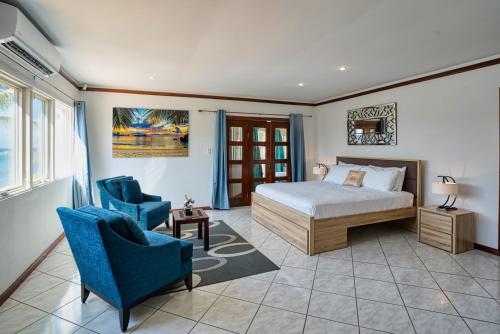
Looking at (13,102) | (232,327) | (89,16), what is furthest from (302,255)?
(13,102)

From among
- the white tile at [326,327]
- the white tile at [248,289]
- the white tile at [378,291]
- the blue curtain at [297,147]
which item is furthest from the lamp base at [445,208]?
the blue curtain at [297,147]

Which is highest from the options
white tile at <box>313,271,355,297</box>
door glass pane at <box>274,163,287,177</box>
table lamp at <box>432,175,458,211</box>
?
door glass pane at <box>274,163,287,177</box>

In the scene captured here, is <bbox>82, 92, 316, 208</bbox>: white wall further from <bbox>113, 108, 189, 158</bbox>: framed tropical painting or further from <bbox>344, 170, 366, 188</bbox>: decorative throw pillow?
<bbox>344, 170, 366, 188</bbox>: decorative throw pillow

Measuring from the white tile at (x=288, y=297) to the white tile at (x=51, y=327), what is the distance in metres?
1.53

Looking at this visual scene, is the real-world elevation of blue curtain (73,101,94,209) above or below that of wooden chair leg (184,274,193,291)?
above

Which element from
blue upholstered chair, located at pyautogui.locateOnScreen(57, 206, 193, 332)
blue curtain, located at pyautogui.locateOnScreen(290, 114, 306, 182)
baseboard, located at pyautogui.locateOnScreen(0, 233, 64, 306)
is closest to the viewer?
blue upholstered chair, located at pyautogui.locateOnScreen(57, 206, 193, 332)

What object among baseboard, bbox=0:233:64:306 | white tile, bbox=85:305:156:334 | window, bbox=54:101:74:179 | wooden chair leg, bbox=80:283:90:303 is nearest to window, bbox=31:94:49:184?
A: window, bbox=54:101:74:179

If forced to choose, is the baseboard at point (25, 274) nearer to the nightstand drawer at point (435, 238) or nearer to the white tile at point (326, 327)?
the white tile at point (326, 327)

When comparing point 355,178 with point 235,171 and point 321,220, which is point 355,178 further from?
point 235,171

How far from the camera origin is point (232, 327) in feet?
6.82

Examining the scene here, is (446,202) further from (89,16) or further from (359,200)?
(89,16)

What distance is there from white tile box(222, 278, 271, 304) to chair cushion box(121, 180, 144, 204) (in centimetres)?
236

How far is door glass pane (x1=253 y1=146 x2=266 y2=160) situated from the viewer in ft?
21.2

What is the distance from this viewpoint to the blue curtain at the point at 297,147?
6.64 meters
